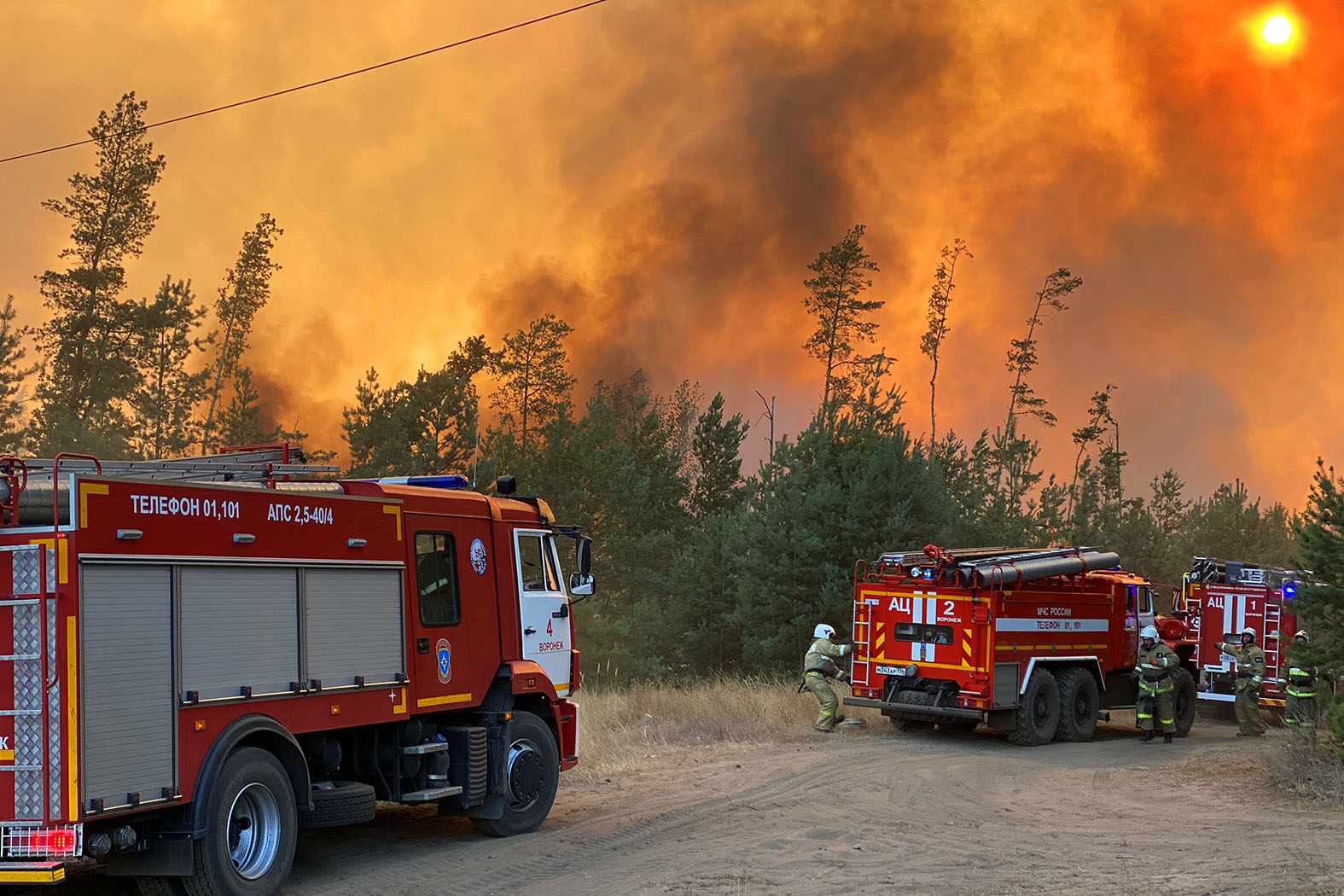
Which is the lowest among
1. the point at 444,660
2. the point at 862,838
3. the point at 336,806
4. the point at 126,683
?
the point at 862,838

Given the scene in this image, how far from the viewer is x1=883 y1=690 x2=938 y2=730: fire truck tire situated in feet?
60.2

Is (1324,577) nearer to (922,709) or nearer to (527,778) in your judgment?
(922,709)

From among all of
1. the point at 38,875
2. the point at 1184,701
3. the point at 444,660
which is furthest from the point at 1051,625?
the point at 38,875

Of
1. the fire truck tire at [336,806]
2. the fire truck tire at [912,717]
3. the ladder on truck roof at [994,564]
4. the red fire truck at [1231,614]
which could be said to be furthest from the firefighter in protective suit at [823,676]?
the fire truck tire at [336,806]

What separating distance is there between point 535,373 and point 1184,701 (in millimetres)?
31907

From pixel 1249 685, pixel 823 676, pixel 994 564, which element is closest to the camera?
pixel 994 564

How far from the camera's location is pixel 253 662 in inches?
337

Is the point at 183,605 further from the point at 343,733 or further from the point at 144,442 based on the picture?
the point at 144,442

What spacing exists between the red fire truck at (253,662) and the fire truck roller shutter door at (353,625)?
0.02 m

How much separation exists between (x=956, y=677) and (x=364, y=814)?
34.6ft

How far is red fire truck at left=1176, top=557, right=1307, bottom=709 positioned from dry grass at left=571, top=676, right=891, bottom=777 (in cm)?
673

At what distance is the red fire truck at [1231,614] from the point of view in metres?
22.6

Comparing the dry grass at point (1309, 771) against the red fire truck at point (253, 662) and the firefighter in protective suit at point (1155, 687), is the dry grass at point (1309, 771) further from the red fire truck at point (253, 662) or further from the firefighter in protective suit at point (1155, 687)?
the red fire truck at point (253, 662)

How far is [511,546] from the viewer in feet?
37.6
